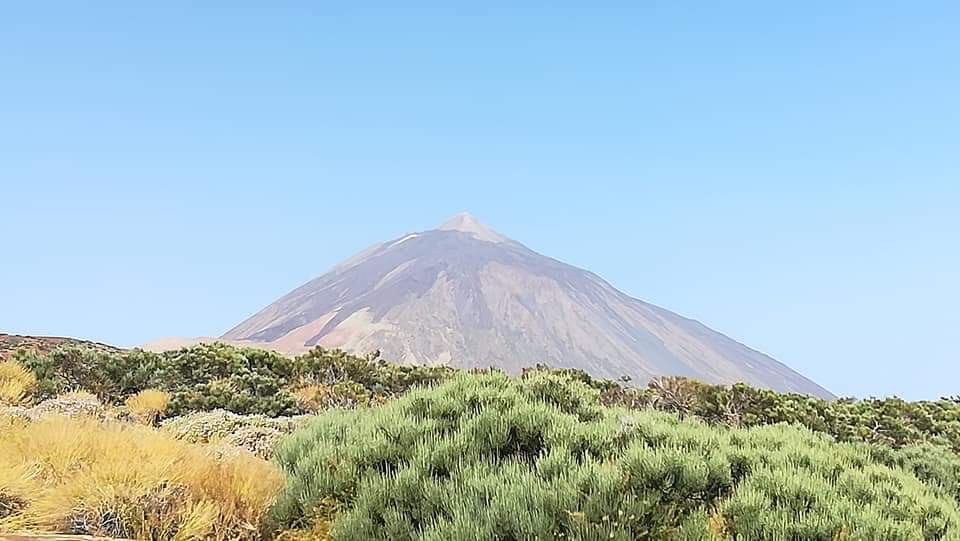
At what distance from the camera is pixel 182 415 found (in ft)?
34.7

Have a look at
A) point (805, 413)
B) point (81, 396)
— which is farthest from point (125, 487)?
point (805, 413)

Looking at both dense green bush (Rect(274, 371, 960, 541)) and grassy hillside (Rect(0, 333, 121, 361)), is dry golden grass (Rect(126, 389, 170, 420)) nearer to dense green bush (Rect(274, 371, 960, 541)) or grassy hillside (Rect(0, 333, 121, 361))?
dense green bush (Rect(274, 371, 960, 541))

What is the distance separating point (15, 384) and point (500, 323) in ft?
397

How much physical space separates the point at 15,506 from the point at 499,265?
16348 cm

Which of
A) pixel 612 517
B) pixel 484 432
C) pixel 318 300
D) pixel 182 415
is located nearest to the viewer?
pixel 612 517

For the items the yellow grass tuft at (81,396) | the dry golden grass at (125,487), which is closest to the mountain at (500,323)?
the yellow grass tuft at (81,396)

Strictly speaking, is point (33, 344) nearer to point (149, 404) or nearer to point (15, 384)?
point (15, 384)

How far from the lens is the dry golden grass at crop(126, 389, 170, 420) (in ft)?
33.9

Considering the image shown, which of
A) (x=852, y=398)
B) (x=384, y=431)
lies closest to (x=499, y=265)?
(x=852, y=398)

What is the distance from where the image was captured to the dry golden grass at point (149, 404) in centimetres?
1033

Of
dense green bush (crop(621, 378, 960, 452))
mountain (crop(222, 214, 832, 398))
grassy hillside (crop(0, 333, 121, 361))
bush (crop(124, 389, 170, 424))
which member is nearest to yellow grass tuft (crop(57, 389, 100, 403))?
bush (crop(124, 389, 170, 424))

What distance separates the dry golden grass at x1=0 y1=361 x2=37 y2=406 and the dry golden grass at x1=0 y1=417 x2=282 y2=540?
495 cm

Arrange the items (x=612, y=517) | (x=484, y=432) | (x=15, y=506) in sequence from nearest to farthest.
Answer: (x=612, y=517) < (x=15, y=506) < (x=484, y=432)

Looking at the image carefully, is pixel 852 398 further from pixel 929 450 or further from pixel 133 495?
pixel 133 495
